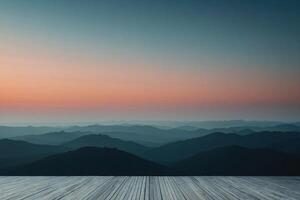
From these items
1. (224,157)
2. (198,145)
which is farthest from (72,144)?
(224,157)

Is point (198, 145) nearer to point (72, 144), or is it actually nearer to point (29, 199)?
point (72, 144)

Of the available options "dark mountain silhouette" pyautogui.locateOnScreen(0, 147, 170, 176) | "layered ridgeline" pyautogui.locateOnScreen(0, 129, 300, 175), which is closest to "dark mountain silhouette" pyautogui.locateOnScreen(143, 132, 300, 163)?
"layered ridgeline" pyautogui.locateOnScreen(0, 129, 300, 175)

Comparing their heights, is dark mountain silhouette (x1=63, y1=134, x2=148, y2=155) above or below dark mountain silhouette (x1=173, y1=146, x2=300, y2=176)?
above

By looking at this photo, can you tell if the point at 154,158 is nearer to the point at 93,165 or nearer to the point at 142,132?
the point at 93,165

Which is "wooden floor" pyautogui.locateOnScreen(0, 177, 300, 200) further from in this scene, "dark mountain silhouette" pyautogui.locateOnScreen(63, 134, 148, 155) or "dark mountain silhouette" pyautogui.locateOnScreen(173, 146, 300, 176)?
"dark mountain silhouette" pyautogui.locateOnScreen(63, 134, 148, 155)

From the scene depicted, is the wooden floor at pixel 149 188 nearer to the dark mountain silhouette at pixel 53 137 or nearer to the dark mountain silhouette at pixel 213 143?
the dark mountain silhouette at pixel 213 143

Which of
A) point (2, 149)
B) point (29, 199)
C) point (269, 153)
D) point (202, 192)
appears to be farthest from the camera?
point (2, 149)

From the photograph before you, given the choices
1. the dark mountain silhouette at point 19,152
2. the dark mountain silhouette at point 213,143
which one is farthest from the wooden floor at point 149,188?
the dark mountain silhouette at point 213,143

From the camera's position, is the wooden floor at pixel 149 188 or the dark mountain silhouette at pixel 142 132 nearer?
the wooden floor at pixel 149 188
